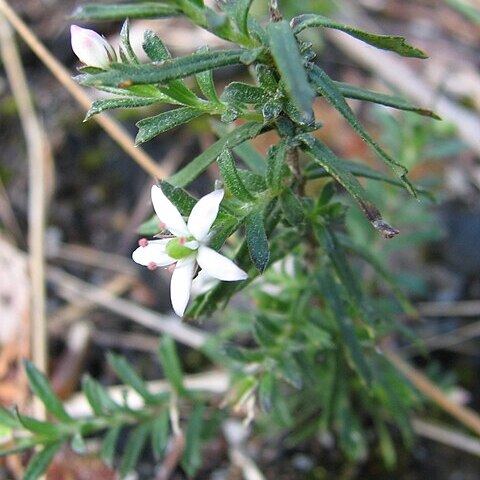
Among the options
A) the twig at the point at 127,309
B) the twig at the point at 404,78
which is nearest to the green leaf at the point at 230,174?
the twig at the point at 127,309

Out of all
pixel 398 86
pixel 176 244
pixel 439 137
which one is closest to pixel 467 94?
pixel 398 86

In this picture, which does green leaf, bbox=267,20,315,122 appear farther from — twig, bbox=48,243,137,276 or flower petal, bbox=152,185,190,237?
twig, bbox=48,243,137,276

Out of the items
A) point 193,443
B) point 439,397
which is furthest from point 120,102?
point 439,397

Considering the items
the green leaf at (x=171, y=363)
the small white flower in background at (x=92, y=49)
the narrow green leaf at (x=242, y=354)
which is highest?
the small white flower in background at (x=92, y=49)

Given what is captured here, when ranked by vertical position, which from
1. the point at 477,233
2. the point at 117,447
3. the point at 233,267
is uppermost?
the point at 233,267

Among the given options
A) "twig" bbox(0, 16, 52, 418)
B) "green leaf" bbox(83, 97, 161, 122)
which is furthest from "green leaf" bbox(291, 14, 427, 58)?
"twig" bbox(0, 16, 52, 418)

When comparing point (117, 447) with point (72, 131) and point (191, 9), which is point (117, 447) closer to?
point (72, 131)

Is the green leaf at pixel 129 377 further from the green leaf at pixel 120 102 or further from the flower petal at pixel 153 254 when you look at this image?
the green leaf at pixel 120 102
